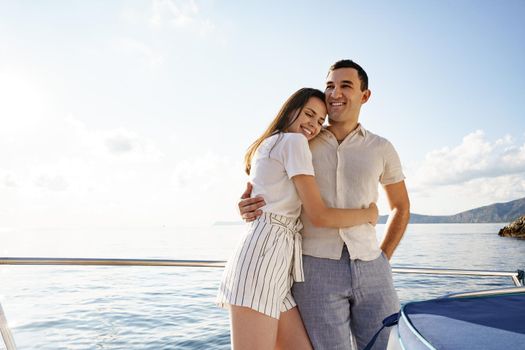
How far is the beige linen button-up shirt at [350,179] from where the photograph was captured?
4.97 ft

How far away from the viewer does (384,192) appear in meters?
1.83

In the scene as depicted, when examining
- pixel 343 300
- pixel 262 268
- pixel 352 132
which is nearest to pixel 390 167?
pixel 352 132

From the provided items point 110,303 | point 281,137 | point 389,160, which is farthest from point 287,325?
point 110,303

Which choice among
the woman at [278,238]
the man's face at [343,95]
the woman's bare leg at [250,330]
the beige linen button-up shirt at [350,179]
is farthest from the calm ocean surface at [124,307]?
the woman's bare leg at [250,330]

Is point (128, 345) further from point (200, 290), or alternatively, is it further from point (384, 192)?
point (384, 192)

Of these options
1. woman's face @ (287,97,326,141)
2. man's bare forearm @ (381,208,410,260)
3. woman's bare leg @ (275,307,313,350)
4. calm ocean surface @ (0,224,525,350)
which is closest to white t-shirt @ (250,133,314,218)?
woman's face @ (287,97,326,141)

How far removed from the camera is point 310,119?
5.19 feet

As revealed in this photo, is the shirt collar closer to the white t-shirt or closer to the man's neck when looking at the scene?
the man's neck

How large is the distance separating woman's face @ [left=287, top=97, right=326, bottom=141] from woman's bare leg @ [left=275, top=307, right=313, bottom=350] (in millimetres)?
623

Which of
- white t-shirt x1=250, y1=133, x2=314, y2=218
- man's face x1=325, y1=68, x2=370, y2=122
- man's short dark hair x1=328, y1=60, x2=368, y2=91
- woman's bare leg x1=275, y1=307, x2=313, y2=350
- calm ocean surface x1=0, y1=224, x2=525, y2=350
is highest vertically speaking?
man's short dark hair x1=328, y1=60, x2=368, y2=91

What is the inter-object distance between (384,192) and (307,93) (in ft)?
1.83

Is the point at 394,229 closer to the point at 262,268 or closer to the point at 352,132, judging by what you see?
the point at 352,132

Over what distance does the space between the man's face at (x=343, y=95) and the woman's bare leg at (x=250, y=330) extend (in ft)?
2.60

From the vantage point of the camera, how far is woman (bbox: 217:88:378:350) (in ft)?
4.34
